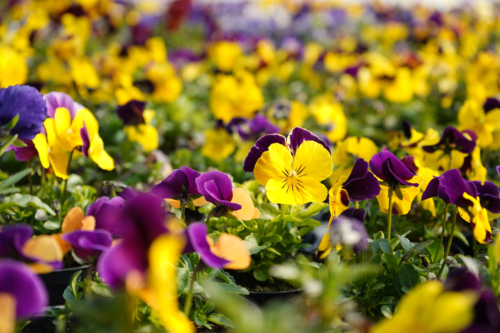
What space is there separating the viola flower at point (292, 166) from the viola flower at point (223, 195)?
0.07 meters

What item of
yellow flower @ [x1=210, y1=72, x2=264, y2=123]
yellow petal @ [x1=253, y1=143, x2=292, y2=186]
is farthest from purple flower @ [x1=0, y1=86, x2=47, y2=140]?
yellow flower @ [x1=210, y1=72, x2=264, y2=123]

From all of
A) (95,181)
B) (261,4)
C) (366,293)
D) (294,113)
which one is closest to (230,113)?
(294,113)

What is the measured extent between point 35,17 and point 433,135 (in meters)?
2.84

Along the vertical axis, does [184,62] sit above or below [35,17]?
below

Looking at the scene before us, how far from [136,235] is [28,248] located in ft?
0.69

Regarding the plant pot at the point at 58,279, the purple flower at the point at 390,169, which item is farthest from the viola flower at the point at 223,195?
the plant pot at the point at 58,279

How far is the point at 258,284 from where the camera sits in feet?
5.06

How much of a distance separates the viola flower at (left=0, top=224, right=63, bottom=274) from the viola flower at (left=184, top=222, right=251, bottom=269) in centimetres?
22

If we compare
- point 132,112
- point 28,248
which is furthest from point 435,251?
point 132,112

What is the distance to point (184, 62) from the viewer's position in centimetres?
398

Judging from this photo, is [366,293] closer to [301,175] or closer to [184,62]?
[301,175]

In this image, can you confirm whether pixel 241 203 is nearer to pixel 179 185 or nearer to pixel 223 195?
pixel 223 195

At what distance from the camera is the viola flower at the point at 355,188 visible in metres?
1.18

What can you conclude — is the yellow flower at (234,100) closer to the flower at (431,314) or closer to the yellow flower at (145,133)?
the yellow flower at (145,133)
